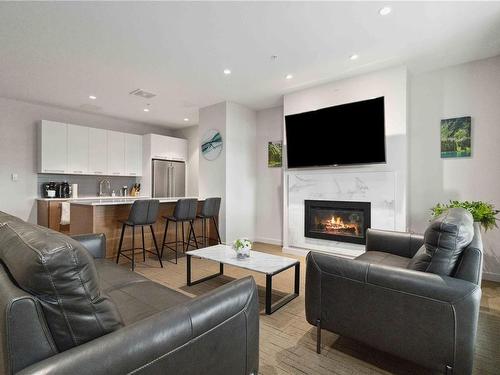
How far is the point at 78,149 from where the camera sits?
5.50 m

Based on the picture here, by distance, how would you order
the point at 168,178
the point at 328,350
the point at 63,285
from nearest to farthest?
the point at 63,285 → the point at 328,350 → the point at 168,178

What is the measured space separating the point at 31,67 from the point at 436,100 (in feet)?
17.9

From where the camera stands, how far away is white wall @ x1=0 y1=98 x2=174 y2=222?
4922mm

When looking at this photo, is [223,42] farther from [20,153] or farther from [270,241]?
[20,153]

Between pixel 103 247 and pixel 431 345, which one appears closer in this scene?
pixel 431 345

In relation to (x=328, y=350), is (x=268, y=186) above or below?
above

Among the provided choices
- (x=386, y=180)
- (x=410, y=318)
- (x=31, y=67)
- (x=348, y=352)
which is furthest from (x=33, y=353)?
(x=31, y=67)

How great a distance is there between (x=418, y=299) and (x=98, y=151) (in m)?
6.15

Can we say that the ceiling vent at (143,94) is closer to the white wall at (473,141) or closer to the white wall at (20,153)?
the white wall at (20,153)

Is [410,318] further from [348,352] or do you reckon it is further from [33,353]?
[33,353]

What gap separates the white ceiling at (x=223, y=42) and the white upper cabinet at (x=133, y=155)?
6.26ft

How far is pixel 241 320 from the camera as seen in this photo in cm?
125

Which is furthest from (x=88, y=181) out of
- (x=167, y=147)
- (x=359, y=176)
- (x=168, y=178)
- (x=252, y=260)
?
(x=359, y=176)

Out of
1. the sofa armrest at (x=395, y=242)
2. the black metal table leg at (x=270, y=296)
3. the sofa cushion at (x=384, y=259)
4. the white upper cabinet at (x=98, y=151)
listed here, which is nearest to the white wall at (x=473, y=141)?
the sofa armrest at (x=395, y=242)
